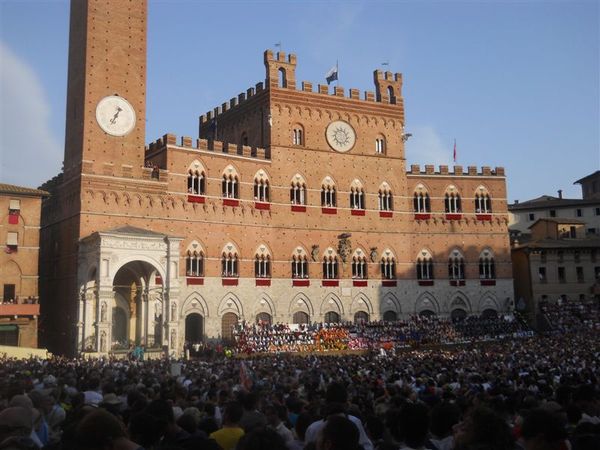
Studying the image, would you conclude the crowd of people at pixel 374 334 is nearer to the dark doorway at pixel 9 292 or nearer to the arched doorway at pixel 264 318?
A: the arched doorway at pixel 264 318

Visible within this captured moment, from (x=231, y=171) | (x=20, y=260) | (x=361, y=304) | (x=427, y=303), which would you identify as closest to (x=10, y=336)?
(x=20, y=260)

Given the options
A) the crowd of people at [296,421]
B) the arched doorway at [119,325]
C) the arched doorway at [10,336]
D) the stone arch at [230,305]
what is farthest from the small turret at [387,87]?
the crowd of people at [296,421]

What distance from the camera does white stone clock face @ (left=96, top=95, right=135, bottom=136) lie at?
39.5 meters

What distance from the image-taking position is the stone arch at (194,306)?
40531mm

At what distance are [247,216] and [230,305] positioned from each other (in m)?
6.18

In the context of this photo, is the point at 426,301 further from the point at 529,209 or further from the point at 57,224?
the point at 57,224

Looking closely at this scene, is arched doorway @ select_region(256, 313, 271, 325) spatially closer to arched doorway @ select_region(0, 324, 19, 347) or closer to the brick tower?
the brick tower

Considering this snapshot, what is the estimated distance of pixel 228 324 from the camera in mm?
42688

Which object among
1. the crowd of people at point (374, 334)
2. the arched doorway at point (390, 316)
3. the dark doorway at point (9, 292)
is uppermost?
the dark doorway at point (9, 292)

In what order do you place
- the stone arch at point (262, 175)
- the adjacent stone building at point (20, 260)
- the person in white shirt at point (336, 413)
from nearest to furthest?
the person in white shirt at point (336, 413), the adjacent stone building at point (20, 260), the stone arch at point (262, 175)

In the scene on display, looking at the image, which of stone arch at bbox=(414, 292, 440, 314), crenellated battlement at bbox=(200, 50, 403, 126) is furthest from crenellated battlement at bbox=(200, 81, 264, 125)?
stone arch at bbox=(414, 292, 440, 314)

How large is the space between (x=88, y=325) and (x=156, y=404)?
1216 inches

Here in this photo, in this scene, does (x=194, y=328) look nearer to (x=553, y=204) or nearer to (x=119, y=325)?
(x=119, y=325)

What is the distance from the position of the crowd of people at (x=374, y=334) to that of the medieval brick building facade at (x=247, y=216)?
5.83ft
